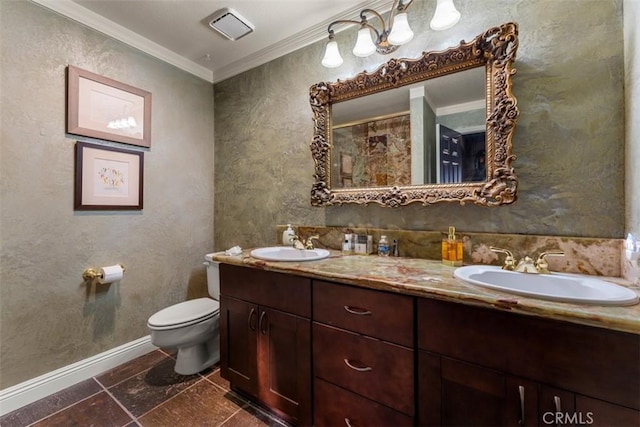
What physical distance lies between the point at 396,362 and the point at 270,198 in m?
1.54

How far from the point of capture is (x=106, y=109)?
5.96 feet

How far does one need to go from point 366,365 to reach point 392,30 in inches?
64.6

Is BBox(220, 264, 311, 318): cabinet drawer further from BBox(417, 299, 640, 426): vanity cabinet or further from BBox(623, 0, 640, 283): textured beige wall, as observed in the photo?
BBox(623, 0, 640, 283): textured beige wall

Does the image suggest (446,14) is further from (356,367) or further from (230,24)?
(356,367)

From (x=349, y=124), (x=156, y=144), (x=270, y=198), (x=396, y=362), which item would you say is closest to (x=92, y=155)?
(x=156, y=144)

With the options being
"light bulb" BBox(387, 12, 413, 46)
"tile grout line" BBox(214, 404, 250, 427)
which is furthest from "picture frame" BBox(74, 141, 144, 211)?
"light bulb" BBox(387, 12, 413, 46)

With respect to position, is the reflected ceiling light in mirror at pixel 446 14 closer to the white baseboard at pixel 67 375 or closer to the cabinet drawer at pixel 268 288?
the cabinet drawer at pixel 268 288

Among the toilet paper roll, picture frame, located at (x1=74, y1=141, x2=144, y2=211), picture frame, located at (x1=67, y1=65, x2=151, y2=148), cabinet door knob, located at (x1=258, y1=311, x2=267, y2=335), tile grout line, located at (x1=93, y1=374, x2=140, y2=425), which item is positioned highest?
picture frame, located at (x1=67, y1=65, x2=151, y2=148)

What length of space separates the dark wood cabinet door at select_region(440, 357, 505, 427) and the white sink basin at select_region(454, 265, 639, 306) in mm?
281

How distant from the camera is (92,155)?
5.75ft

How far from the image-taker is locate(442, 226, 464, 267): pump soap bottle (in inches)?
50.9

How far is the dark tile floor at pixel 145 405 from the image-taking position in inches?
54.1

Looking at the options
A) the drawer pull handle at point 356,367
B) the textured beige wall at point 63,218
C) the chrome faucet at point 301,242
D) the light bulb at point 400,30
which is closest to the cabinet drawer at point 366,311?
the drawer pull handle at point 356,367

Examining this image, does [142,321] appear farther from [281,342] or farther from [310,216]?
[310,216]
